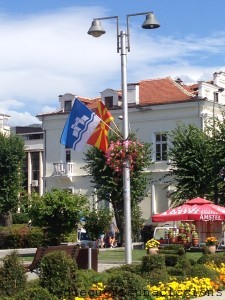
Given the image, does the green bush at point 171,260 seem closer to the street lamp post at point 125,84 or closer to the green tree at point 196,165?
the street lamp post at point 125,84

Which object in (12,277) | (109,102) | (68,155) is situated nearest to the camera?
(12,277)

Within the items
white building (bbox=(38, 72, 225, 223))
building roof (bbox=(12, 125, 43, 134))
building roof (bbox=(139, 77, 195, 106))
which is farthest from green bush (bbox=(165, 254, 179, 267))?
building roof (bbox=(12, 125, 43, 134))

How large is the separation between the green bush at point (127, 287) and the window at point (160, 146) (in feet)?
127

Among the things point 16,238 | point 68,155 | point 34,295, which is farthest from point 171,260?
point 68,155

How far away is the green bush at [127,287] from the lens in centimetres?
1189

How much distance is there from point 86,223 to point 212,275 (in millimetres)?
23376

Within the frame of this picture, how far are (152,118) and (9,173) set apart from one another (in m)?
10.4

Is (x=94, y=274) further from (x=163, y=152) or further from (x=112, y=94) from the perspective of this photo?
(x=112, y=94)

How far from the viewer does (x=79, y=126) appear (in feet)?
68.8

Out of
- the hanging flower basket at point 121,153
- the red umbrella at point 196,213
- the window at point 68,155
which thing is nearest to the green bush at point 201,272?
the hanging flower basket at point 121,153

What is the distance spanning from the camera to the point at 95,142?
20.9m

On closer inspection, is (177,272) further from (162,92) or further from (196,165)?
(162,92)

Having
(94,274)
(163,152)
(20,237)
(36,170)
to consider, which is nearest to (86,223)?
(20,237)

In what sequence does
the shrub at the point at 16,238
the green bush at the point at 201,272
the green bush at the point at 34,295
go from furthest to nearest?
the shrub at the point at 16,238 < the green bush at the point at 201,272 < the green bush at the point at 34,295
